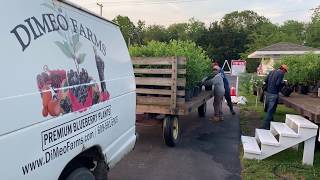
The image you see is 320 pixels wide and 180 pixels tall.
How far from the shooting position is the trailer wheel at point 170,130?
776cm

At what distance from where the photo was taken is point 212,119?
1205 centimetres

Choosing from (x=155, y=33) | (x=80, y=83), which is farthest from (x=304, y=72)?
(x=155, y=33)

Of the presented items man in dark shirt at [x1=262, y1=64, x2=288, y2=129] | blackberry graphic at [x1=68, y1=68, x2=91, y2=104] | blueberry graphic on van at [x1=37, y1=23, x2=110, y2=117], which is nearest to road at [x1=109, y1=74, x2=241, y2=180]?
man in dark shirt at [x1=262, y1=64, x2=288, y2=129]

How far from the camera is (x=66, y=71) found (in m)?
3.21

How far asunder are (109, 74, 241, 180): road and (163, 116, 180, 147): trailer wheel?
16 cm

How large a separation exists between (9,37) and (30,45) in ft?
0.85

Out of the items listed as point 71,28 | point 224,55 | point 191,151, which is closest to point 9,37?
point 71,28

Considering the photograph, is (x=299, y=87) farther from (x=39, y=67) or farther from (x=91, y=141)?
(x=39, y=67)

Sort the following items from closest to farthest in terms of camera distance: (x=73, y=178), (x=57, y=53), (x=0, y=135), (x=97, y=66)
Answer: (x=0, y=135) → (x=57, y=53) → (x=73, y=178) → (x=97, y=66)

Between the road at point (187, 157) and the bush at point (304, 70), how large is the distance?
10.9ft

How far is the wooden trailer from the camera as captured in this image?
7.65 metres

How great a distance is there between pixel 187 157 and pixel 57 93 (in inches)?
188

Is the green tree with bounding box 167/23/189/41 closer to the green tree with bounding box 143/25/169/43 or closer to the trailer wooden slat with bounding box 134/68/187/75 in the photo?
the green tree with bounding box 143/25/169/43

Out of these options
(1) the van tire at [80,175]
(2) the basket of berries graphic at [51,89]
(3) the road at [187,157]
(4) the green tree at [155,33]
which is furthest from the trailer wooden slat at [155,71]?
(4) the green tree at [155,33]
